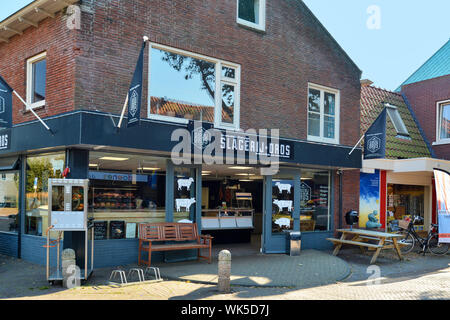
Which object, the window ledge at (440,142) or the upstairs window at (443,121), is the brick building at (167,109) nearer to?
the window ledge at (440,142)

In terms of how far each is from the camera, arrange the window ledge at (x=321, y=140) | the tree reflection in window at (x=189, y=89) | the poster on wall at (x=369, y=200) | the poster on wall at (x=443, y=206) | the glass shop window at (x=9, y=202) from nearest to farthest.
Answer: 1. the tree reflection in window at (x=189, y=89)
2. the glass shop window at (x=9, y=202)
3. the poster on wall at (x=443, y=206)
4. the window ledge at (x=321, y=140)
5. the poster on wall at (x=369, y=200)

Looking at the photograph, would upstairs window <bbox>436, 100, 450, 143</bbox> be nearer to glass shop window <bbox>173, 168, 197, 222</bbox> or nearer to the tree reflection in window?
the tree reflection in window

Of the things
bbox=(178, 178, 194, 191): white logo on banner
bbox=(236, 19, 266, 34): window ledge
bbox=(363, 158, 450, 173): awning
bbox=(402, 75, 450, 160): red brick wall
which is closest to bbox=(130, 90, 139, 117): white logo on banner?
bbox=(178, 178, 194, 191): white logo on banner

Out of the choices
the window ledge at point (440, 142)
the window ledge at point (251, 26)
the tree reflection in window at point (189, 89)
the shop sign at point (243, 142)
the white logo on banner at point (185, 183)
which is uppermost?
the window ledge at point (251, 26)

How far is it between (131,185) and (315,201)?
617cm

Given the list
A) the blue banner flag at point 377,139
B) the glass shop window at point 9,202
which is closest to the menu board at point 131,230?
the glass shop window at point 9,202

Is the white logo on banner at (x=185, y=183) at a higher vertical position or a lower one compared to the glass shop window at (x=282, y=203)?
higher

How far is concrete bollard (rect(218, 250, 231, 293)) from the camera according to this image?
A: 7902mm

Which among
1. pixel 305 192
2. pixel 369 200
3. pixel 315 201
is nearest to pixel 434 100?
pixel 369 200

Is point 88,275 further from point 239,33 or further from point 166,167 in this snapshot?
point 239,33

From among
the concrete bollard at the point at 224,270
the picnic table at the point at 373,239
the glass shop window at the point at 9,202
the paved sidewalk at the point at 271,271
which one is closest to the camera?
the concrete bollard at the point at 224,270

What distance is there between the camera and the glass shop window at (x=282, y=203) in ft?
41.8

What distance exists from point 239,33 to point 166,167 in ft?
13.8

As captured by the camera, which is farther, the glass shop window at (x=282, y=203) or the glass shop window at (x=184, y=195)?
the glass shop window at (x=282, y=203)
